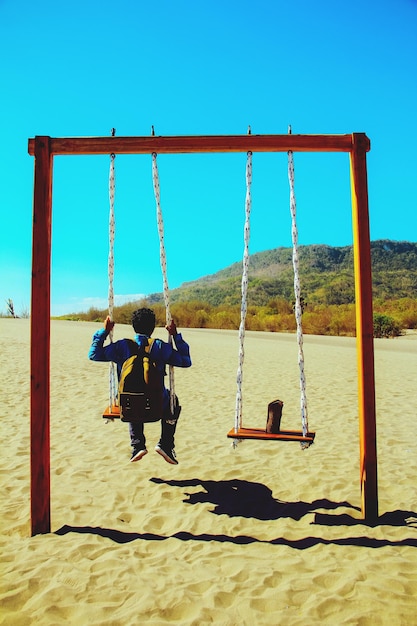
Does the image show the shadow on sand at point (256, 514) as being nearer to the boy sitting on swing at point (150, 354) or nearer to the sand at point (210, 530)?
the sand at point (210, 530)

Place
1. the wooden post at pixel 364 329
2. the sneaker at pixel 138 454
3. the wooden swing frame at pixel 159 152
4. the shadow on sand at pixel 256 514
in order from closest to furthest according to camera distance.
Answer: the shadow on sand at pixel 256 514 < the wooden swing frame at pixel 159 152 < the wooden post at pixel 364 329 < the sneaker at pixel 138 454

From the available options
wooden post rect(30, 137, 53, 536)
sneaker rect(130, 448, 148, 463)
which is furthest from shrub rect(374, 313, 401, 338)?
wooden post rect(30, 137, 53, 536)

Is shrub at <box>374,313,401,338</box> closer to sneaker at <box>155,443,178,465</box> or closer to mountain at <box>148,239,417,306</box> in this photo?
mountain at <box>148,239,417,306</box>

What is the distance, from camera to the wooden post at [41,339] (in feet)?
13.5

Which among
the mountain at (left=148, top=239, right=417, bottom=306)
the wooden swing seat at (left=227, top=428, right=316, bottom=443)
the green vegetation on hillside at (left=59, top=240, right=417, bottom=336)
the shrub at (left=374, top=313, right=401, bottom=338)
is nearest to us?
the wooden swing seat at (left=227, top=428, right=316, bottom=443)

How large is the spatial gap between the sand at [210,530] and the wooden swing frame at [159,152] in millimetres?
462

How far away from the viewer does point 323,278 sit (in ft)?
248

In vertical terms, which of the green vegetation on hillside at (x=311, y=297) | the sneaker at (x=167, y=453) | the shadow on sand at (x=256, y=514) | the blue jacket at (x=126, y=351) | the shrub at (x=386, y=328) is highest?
the green vegetation on hillside at (x=311, y=297)

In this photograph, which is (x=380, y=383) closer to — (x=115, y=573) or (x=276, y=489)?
(x=276, y=489)

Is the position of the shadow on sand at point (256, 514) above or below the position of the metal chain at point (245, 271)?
below

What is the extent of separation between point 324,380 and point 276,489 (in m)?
7.38

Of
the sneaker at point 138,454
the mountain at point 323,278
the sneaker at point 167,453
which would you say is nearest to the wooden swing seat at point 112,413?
the sneaker at point 138,454

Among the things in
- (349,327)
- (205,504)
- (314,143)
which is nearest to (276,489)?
(205,504)

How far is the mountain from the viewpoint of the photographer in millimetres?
66000
